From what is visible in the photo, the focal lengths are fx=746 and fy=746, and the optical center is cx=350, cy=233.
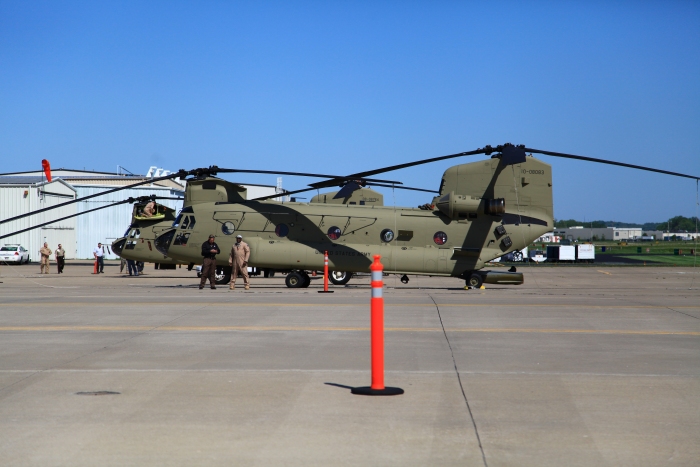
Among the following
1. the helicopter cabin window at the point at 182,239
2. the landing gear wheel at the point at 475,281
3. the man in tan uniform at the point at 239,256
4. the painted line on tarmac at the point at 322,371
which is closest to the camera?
the painted line on tarmac at the point at 322,371

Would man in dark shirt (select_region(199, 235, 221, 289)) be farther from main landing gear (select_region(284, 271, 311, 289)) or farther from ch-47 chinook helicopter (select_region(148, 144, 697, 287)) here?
main landing gear (select_region(284, 271, 311, 289))

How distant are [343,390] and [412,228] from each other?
17.0m

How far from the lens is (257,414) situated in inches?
238

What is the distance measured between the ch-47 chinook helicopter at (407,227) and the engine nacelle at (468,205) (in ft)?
0.10

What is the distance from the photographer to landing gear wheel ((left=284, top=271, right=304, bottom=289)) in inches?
943

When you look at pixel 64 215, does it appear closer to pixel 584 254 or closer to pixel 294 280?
pixel 294 280

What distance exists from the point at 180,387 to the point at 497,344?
4.60 m

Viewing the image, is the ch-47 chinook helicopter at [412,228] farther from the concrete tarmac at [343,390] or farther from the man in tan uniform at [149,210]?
the concrete tarmac at [343,390]

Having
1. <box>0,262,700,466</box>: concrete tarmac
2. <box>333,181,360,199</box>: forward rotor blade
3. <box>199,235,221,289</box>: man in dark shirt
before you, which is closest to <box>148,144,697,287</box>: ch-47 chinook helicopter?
<box>199,235,221,289</box>: man in dark shirt

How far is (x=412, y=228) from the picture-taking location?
23.8 m

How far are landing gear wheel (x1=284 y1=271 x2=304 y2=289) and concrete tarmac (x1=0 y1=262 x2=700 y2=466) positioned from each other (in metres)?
10.6

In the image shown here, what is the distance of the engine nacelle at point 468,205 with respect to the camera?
23.3 metres

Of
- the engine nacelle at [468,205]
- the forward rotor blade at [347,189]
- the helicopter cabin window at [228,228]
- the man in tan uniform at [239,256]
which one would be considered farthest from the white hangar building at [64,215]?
the engine nacelle at [468,205]

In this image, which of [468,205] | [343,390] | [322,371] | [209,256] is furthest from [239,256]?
[343,390]
